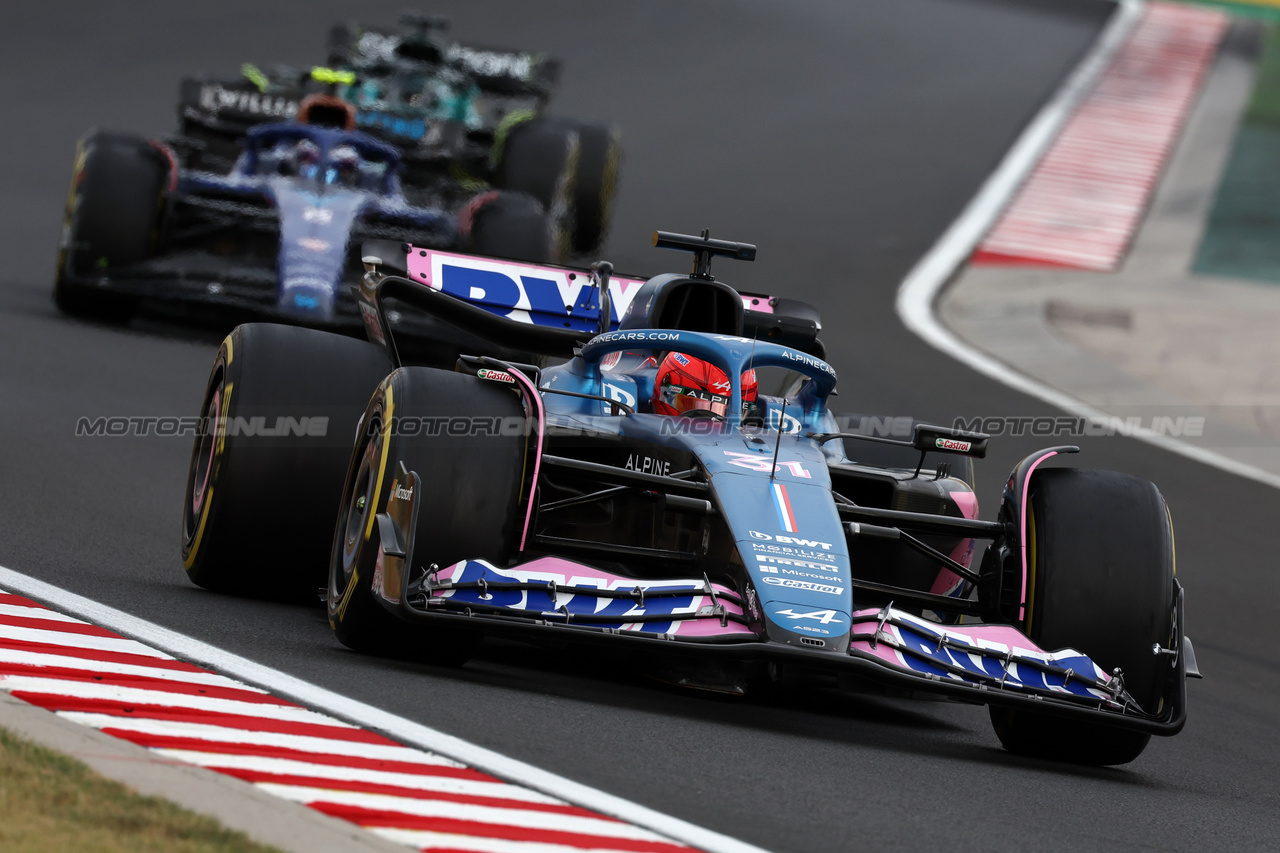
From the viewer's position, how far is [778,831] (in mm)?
4898

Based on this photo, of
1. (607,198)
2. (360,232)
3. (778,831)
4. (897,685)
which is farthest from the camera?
(607,198)

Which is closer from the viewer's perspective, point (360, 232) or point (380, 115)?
point (360, 232)

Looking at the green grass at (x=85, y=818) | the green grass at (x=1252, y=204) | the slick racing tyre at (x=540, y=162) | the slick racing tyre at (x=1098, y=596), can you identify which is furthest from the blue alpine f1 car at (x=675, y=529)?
the green grass at (x=1252, y=204)

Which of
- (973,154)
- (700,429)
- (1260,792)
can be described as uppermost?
(973,154)

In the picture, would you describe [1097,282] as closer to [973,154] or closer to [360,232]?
[973,154]

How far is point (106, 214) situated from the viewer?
14.0 m

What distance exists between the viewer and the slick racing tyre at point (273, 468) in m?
7.55

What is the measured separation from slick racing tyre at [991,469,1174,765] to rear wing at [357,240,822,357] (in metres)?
2.64

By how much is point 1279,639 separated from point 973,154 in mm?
19951

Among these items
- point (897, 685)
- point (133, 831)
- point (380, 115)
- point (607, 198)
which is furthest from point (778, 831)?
point (607, 198)

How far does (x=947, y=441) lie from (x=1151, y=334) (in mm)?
12911

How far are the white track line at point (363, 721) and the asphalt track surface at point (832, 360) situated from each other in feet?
0.40

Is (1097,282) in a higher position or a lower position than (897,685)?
higher

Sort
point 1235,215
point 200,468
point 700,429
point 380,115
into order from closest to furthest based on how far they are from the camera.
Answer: point 700,429 < point 200,468 < point 380,115 < point 1235,215
